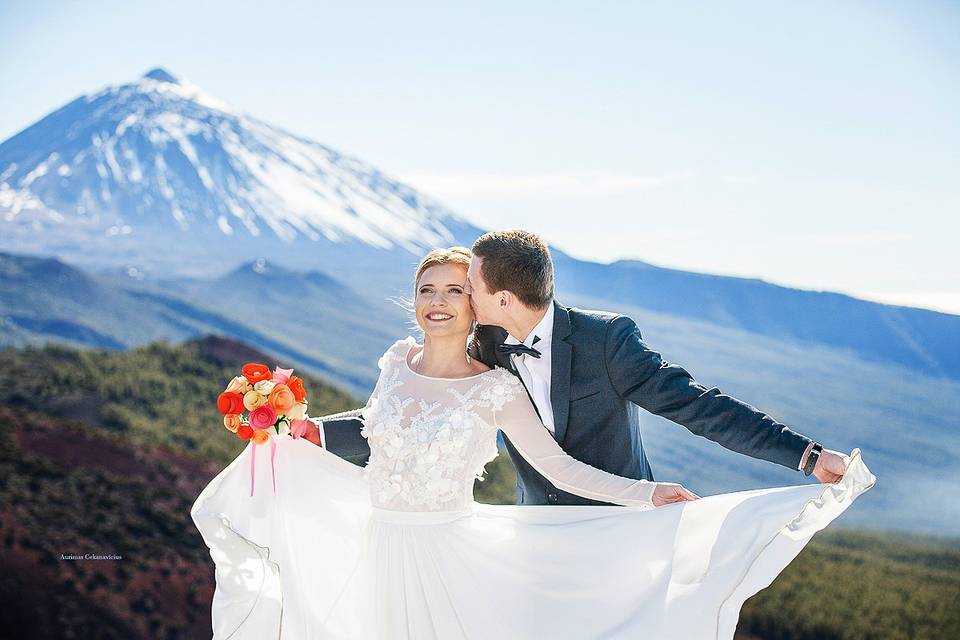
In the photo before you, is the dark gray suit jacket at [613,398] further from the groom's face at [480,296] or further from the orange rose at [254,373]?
the orange rose at [254,373]

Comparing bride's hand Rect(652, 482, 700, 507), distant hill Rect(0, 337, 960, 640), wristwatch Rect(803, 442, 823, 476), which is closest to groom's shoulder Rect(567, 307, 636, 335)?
bride's hand Rect(652, 482, 700, 507)

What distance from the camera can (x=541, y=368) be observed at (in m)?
3.08

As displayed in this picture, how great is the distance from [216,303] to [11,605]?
45.5m

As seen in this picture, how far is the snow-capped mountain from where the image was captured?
61000 millimetres

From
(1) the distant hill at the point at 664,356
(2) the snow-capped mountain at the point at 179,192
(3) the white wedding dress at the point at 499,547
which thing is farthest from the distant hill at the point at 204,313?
(3) the white wedding dress at the point at 499,547

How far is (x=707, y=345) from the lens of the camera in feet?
298

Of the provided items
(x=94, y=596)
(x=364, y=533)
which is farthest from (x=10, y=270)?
(x=364, y=533)

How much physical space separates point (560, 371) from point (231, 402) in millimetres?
1193

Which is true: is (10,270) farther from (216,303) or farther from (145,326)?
(216,303)

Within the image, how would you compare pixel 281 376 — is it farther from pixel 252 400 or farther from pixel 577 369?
pixel 577 369

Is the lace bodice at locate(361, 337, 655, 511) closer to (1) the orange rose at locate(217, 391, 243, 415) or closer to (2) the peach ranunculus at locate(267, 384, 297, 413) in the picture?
(2) the peach ranunculus at locate(267, 384, 297, 413)

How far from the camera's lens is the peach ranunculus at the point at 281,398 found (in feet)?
10.8

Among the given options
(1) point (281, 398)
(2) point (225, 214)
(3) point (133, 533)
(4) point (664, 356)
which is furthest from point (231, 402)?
(2) point (225, 214)

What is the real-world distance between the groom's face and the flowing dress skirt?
0.67m
